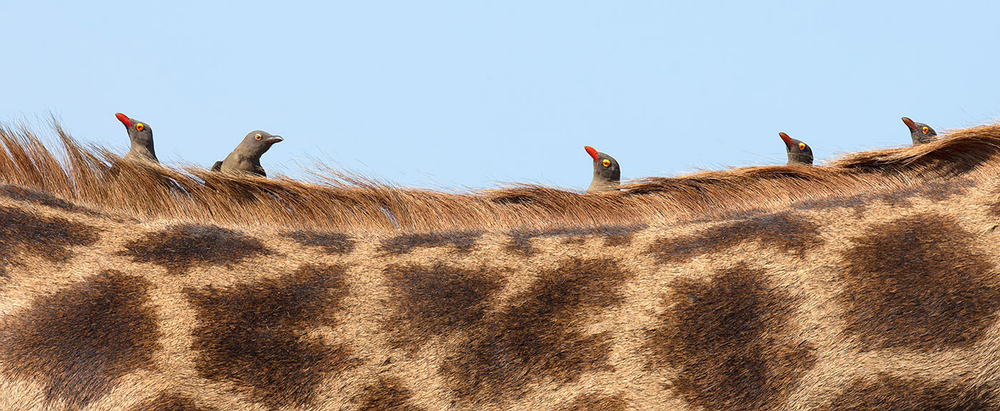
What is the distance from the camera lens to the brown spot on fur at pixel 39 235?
11.1ft

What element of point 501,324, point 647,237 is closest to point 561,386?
point 501,324

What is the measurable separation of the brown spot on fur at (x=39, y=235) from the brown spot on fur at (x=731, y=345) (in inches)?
91.5

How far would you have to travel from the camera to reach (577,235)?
144 inches

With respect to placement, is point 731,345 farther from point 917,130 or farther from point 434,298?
point 917,130

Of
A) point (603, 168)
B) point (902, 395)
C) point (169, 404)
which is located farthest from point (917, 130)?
point (169, 404)

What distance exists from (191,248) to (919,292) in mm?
2854

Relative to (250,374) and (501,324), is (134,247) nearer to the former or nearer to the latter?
(250,374)

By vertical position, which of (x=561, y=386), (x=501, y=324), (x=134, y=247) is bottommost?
(x=561, y=386)

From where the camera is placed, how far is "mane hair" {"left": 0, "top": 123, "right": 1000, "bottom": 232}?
3.74 meters

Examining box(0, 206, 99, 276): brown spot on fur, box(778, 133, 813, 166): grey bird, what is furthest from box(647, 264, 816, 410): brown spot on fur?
box(778, 133, 813, 166): grey bird

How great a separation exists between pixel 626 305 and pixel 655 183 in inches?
29.3

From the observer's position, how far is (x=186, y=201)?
3.76 m

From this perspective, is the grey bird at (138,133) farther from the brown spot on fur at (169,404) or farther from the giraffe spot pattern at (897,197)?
the giraffe spot pattern at (897,197)

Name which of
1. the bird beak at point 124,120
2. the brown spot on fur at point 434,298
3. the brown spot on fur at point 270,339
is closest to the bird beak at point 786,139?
the brown spot on fur at point 434,298
